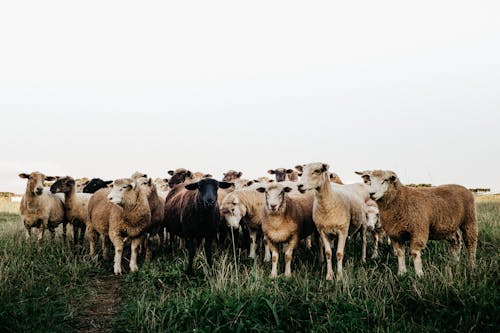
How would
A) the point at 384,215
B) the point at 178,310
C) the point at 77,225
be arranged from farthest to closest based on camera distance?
the point at 77,225, the point at 384,215, the point at 178,310

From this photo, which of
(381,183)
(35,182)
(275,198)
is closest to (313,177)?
(275,198)

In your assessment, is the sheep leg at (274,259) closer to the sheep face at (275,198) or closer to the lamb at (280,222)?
the lamb at (280,222)

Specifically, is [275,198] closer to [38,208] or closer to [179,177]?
[179,177]

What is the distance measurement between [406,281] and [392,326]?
1.48m

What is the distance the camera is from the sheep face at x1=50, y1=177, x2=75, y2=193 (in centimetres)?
1219

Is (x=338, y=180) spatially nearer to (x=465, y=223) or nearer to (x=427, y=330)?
(x=465, y=223)

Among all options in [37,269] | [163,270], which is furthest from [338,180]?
[37,269]

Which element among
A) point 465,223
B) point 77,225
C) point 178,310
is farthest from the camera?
point 77,225

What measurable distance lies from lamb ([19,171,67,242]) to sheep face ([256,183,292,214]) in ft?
22.9

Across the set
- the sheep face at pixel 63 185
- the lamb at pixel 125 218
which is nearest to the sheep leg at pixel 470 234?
the lamb at pixel 125 218

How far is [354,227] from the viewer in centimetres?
981

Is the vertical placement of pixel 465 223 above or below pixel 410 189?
below

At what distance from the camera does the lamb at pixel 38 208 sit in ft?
38.1

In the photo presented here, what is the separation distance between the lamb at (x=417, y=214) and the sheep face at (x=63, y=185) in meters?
9.12
